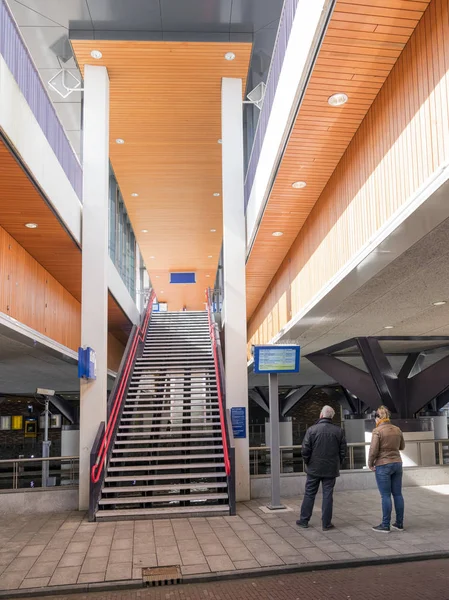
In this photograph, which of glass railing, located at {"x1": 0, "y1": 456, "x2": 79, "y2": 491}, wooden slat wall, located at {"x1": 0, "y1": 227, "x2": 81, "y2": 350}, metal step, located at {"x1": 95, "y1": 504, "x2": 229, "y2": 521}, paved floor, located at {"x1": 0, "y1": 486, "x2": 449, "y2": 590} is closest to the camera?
paved floor, located at {"x1": 0, "y1": 486, "x2": 449, "y2": 590}

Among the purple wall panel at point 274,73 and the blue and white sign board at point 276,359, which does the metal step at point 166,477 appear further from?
the purple wall panel at point 274,73

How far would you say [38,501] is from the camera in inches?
394

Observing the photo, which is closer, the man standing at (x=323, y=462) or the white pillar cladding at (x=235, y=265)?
the man standing at (x=323, y=462)

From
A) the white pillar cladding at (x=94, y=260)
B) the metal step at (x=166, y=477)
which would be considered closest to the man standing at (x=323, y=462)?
the metal step at (x=166, y=477)

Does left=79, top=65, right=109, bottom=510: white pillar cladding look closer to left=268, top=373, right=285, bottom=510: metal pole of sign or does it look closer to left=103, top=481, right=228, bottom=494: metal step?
left=103, top=481, right=228, bottom=494: metal step

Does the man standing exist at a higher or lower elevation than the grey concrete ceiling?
lower

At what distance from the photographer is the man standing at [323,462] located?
26.1 feet

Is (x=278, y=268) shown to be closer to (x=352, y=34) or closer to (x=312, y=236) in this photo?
(x=312, y=236)

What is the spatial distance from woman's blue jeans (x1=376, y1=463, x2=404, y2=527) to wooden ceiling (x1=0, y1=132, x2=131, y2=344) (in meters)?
6.52

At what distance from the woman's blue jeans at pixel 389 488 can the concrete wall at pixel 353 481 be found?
3248 millimetres

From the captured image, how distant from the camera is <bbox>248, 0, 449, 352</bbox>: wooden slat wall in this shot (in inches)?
202

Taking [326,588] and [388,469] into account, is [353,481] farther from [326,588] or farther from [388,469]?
[326,588]

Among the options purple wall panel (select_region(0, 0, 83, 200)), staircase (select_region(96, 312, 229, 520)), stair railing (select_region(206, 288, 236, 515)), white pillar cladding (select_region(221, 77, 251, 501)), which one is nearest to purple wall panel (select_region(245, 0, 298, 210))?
white pillar cladding (select_region(221, 77, 251, 501))

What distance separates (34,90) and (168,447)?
22.1 feet
